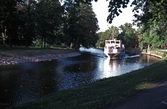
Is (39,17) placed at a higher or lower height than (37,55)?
higher

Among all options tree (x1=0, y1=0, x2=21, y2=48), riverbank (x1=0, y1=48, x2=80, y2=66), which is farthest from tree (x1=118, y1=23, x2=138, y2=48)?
riverbank (x1=0, y1=48, x2=80, y2=66)

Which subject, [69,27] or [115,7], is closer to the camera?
[115,7]

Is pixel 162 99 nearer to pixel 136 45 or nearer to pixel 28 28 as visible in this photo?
pixel 28 28

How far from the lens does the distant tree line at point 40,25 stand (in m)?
52.6

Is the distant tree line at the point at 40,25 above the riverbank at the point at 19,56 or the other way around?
above

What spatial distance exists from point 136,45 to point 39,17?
267 feet

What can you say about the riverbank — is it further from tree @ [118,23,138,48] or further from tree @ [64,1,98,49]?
tree @ [118,23,138,48]

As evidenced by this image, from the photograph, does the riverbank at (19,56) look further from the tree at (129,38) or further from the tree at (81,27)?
the tree at (129,38)

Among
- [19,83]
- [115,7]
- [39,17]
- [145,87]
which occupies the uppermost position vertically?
[39,17]

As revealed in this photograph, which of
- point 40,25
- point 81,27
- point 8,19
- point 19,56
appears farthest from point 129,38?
point 19,56

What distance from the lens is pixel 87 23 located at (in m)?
Answer: 80.6

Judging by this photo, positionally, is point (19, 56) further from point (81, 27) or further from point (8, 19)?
point (81, 27)

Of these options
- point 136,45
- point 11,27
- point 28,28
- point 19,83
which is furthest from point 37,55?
point 136,45

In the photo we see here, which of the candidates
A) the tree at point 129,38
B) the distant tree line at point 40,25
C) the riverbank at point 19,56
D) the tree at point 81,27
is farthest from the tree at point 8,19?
the tree at point 129,38
